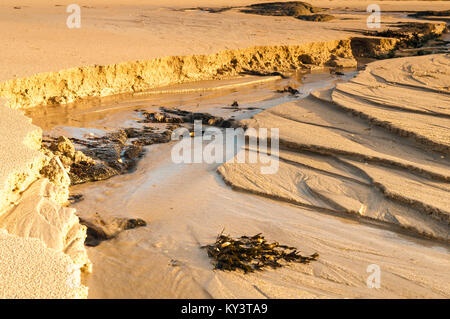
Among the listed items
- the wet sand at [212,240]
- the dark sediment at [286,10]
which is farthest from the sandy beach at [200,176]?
the dark sediment at [286,10]

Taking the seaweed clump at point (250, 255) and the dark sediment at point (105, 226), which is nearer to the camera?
the seaweed clump at point (250, 255)

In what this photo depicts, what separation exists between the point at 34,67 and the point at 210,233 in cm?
511

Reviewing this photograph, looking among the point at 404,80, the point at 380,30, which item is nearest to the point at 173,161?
the point at 404,80

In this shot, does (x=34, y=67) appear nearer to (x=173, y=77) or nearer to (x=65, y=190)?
(x=173, y=77)

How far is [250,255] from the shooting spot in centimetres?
355

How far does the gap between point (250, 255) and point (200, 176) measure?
77.1 inches

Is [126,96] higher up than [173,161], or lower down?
higher up

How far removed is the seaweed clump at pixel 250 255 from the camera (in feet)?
11.2

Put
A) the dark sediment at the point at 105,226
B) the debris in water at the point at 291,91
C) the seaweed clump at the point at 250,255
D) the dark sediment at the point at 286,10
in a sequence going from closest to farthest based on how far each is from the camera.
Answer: the seaweed clump at the point at 250,255
the dark sediment at the point at 105,226
the debris in water at the point at 291,91
the dark sediment at the point at 286,10

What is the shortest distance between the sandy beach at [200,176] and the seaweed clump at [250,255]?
0.27 ft

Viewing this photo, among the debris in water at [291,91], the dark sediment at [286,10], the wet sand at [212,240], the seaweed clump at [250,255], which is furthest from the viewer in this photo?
the dark sediment at [286,10]

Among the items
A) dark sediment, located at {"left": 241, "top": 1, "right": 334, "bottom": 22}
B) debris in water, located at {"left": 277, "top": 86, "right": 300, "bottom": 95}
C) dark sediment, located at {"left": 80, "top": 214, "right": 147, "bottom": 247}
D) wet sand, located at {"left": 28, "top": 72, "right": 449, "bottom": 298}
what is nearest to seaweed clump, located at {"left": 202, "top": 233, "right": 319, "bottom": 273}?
wet sand, located at {"left": 28, "top": 72, "right": 449, "bottom": 298}

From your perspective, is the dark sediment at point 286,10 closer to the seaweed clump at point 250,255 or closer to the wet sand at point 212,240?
the wet sand at point 212,240

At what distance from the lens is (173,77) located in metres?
9.45
